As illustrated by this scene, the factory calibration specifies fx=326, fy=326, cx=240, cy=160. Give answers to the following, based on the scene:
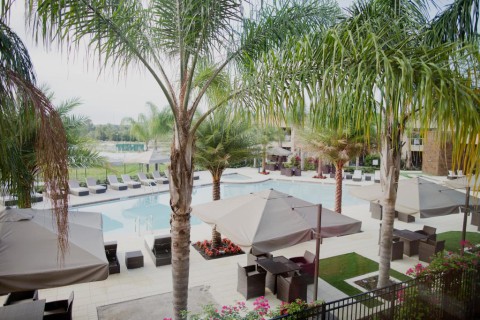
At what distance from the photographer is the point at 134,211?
19406 mm

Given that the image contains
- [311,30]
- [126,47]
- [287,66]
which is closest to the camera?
[287,66]

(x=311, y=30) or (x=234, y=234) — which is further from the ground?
(x=311, y=30)

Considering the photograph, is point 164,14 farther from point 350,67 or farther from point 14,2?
point 350,67

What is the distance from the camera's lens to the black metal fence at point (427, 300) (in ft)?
17.6

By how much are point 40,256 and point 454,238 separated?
14035 mm

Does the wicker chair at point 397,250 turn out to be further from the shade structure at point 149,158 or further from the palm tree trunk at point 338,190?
the shade structure at point 149,158

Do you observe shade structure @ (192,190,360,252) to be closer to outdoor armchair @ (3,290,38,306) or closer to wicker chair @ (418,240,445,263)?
outdoor armchair @ (3,290,38,306)

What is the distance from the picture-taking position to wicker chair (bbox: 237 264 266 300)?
7715 mm

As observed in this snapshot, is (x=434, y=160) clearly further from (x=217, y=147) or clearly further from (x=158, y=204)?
(x=217, y=147)

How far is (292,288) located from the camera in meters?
7.45

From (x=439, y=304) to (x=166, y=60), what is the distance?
22.2 ft

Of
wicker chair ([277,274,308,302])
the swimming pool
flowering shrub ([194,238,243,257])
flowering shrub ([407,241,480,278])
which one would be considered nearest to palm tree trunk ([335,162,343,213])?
flowering shrub ([194,238,243,257])

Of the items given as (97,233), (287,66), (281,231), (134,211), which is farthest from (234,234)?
(134,211)

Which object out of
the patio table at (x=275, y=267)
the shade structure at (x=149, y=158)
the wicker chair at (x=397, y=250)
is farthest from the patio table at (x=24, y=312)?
the shade structure at (x=149, y=158)
